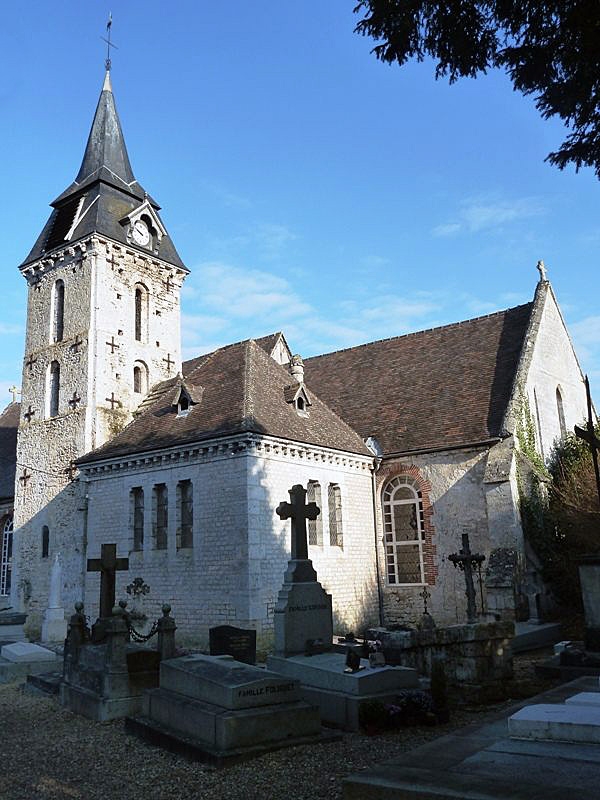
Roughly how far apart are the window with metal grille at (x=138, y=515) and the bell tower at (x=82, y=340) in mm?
2464

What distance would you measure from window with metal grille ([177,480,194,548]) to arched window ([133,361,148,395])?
6847mm

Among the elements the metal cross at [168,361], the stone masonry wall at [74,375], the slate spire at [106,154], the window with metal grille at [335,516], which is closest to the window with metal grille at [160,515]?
the stone masonry wall at [74,375]

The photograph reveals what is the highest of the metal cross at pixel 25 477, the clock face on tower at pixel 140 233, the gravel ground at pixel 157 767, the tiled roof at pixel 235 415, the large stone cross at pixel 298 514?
the clock face on tower at pixel 140 233

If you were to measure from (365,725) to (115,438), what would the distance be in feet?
50.5

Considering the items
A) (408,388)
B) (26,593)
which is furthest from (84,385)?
(408,388)

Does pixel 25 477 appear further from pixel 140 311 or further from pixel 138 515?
pixel 140 311

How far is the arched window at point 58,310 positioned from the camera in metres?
25.0

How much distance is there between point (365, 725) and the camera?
8.70 metres

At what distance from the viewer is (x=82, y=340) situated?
23.5m

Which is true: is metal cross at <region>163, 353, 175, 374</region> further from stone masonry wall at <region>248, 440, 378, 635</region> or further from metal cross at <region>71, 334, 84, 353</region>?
stone masonry wall at <region>248, 440, 378, 635</region>

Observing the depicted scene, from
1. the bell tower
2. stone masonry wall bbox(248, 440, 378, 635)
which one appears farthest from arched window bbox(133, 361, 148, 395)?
stone masonry wall bbox(248, 440, 378, 635)

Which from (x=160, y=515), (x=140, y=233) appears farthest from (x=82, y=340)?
(x=160, y=515)

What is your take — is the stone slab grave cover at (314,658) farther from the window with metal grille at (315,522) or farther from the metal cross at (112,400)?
the metal cross at (112,400)

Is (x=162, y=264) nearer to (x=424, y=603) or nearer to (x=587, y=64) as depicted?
(x=424, y=603)
